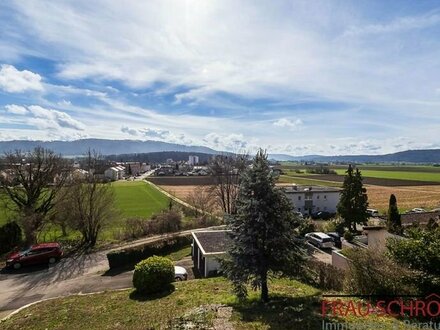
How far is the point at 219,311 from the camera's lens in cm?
1127

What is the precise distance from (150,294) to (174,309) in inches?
166

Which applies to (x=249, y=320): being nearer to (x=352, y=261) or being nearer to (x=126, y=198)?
(x=352, y=261)

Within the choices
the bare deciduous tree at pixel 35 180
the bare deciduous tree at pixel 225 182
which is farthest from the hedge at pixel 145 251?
the bare deciduous tree at pixel 225 182

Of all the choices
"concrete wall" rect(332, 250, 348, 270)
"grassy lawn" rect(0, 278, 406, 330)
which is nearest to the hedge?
"grassy lawn" rect(0, 278, 406, 330)

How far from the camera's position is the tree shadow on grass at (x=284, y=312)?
9.20 metres

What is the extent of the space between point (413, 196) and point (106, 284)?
72.2 meters

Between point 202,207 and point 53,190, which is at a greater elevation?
point 53,190

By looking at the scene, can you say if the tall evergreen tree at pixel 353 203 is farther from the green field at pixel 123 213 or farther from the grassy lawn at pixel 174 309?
the green field at pixel 123 213

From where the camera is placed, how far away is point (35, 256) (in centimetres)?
2600

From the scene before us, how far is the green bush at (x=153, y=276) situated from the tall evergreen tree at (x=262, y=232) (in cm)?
609

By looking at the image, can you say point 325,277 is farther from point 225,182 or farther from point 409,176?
point 409,176

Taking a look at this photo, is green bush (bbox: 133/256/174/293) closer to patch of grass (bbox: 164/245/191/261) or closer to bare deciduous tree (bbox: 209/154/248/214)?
patch of grass (bbox: 164/245/191/261)

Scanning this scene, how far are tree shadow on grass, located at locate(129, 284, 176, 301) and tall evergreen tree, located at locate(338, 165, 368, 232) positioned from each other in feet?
96.9

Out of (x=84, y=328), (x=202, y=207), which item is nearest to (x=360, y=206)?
(x=202, y=207)
